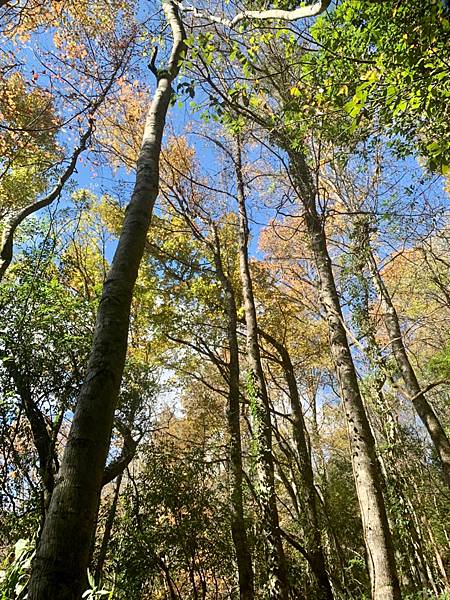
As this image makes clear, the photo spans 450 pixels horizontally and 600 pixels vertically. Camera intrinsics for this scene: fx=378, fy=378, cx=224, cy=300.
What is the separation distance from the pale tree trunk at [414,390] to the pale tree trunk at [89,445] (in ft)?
15.5

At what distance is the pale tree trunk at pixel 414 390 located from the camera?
6.75m

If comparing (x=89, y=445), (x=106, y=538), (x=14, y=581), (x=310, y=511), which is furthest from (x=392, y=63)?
(x=106, y=538)

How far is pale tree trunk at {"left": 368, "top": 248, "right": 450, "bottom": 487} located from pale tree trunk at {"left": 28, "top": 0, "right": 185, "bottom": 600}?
4736 mm

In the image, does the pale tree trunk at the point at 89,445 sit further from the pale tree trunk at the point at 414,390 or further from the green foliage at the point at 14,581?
the pale tree trunk at the point at 414,390

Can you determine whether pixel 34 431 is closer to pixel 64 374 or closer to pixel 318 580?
pixel 64 374

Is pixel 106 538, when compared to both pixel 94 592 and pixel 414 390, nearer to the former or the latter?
pixel 94 592

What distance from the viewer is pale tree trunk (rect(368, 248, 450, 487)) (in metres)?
6.75

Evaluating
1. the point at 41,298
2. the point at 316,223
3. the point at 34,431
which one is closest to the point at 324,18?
the point at 316,223

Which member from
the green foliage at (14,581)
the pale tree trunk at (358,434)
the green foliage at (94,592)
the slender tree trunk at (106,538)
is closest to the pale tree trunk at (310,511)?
the pale tree trunk at (358,434)

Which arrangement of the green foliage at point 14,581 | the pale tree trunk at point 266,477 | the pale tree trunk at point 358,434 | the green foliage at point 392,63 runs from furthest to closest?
the pale tree trunk at point 266,477
the pale tree trunk at point 358,434
the green foliage at point 392,63
the green foliage at point 14,581

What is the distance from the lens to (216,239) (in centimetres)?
936

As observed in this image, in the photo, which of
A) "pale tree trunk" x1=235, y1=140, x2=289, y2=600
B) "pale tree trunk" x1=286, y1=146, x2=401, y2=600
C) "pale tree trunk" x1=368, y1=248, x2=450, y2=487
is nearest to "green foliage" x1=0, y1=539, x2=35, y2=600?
"pale tree trunk" x1=286, y1=146, x2=401, y2=600

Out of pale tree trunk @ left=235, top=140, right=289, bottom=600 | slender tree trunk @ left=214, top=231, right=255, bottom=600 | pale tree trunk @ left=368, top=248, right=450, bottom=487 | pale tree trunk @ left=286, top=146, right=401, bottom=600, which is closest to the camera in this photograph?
pale tree trunk @ left=286, top=146, right=401, bottom=600

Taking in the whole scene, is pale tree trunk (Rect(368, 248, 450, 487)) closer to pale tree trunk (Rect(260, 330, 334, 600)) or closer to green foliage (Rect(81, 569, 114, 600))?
pale tree trunk (Rect(260, 330, 334, 600))
